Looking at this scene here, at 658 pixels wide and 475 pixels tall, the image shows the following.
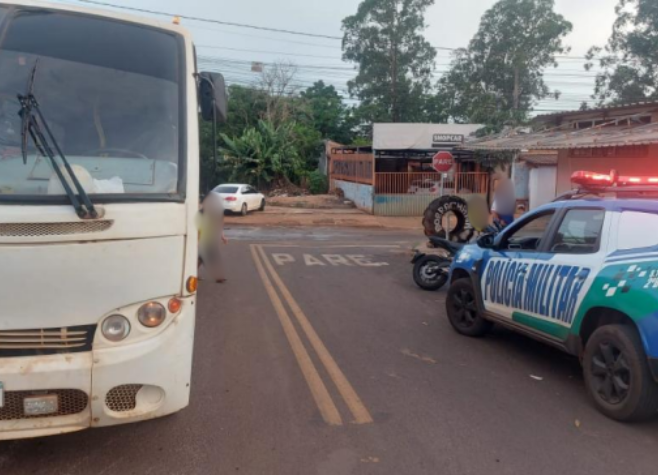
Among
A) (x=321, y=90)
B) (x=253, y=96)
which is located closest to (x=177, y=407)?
(x=253, y=96)

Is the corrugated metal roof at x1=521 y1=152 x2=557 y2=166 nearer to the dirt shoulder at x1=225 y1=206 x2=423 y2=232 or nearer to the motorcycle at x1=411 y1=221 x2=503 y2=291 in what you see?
the dirt shoulder at x1=225 y1=206 x2=423 y2=232

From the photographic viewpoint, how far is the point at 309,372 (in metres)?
6.07

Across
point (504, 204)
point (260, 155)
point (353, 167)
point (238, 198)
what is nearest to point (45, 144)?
point (504, 204)

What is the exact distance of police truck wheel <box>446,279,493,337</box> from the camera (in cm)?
743

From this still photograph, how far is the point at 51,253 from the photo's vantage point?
11.5ft

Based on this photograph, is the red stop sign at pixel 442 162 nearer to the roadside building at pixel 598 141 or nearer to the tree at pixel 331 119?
the roadside building at pixel 598 141

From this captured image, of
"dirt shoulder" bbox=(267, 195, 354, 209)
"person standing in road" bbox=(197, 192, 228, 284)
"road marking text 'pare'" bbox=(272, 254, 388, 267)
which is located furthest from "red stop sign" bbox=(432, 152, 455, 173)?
"dirt shoulder" bbox=(267, 195, 354, 209)

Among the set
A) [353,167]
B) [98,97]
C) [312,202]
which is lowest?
[312,202]

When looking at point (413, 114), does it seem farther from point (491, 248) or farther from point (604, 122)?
point (491, 248)

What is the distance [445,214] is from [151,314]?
1063 centimetres

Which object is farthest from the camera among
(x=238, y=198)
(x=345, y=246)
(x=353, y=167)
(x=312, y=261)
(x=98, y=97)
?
(x=353, y=167)

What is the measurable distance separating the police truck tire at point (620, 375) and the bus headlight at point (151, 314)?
134 inches

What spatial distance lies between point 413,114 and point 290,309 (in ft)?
138

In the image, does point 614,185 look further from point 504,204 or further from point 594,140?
point 594,140
